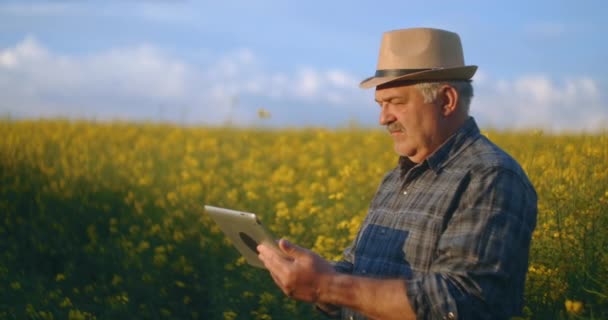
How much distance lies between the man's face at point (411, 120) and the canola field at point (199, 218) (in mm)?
693

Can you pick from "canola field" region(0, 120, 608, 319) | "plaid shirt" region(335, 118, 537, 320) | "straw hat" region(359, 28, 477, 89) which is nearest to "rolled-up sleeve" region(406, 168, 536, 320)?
"plaid shirt" region(335, 118, 537, 320)

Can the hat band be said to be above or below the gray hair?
above

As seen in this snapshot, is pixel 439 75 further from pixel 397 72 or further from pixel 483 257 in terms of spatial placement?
pixel 483 257

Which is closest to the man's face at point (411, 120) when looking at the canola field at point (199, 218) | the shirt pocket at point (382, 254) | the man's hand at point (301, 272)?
the shirt pocket at point (382, 254)

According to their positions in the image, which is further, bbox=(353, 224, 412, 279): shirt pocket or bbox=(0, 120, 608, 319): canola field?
bbox=(0, 120, 608, 319): canola field

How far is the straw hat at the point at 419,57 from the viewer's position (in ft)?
9.32

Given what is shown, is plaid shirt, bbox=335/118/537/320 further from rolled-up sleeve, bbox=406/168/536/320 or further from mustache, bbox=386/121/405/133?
mustache, bbox=386/121/405/133

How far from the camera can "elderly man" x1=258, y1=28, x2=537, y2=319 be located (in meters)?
2.47

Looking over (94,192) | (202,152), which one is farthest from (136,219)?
(202,152)

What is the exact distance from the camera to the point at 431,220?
2.66 m

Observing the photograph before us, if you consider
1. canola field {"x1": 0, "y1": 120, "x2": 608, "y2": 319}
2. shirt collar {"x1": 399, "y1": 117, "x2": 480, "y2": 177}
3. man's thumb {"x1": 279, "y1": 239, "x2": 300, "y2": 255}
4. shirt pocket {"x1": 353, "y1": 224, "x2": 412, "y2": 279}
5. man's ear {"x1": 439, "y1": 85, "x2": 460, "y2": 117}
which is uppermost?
man's ear {"x1": 439, "y1": 85, "x2": 460, "y2": 117}

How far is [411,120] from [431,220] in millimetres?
348

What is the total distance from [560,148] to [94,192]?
13.3 ft

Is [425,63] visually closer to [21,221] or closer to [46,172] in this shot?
[21,221]
